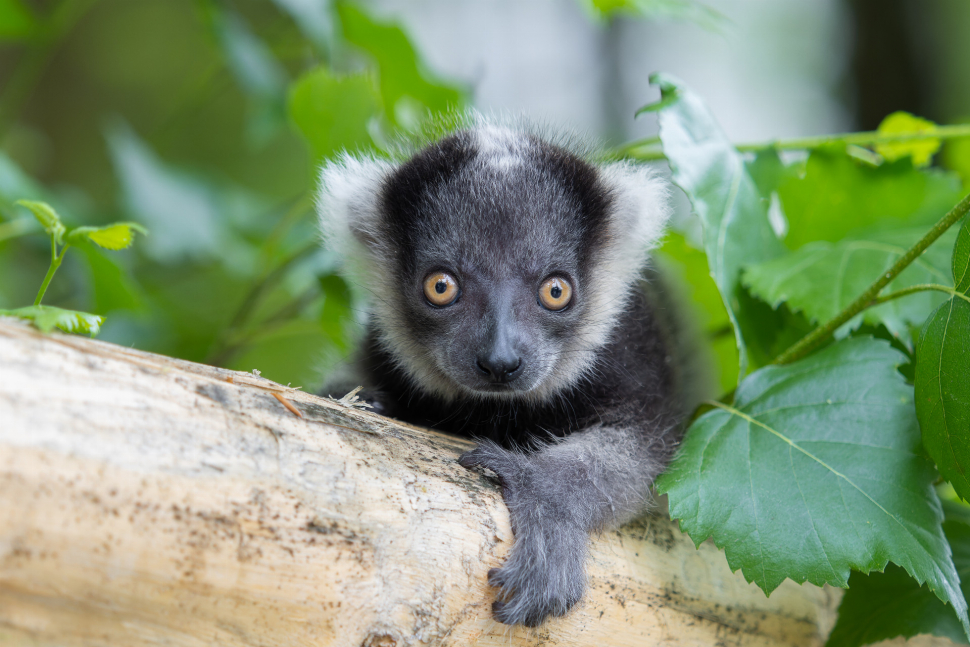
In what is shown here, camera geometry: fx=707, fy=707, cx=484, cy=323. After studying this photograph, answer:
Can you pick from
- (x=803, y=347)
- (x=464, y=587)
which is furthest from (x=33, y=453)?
(x=803, y=347)

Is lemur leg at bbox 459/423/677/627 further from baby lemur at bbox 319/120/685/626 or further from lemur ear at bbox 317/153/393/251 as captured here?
lemur ear at bbox 317/153/393/251

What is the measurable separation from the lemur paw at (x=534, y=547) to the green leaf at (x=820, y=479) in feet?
1.05

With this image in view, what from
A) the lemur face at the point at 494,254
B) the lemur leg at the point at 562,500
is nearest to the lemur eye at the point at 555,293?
the lemur face at the point at 494,254

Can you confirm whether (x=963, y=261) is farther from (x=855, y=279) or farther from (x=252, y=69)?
(x=252, y=69)

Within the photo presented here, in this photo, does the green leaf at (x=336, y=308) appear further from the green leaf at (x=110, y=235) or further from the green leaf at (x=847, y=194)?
the green leaf at (x=847, y=194)

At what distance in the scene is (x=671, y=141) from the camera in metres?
2.42

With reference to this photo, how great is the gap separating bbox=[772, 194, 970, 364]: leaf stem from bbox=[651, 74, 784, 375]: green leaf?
0.61 feet

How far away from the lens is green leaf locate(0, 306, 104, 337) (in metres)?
1.46

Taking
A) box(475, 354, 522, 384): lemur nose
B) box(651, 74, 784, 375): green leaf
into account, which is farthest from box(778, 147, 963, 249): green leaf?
box(475, 354, 522, 384): lemur nose

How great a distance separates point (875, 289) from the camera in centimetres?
221

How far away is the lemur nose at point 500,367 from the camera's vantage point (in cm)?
235

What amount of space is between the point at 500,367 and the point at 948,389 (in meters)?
1.29

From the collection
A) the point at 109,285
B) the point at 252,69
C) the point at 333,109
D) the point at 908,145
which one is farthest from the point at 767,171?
the point at 109,285

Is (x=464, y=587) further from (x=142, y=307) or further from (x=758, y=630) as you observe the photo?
(x=142, y=307)
